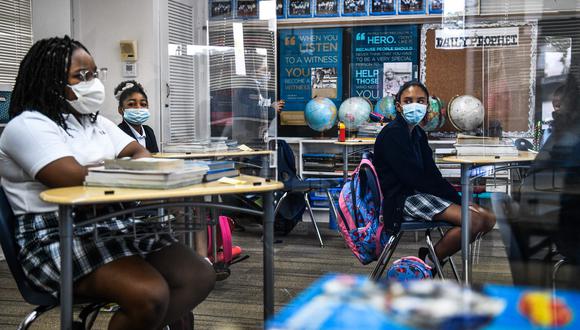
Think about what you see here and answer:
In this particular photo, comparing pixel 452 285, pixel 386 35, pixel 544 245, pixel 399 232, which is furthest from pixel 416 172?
pixel 386 35

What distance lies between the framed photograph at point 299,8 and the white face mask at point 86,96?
5.00m

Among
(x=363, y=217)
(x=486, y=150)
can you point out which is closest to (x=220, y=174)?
(x=363, y=217)

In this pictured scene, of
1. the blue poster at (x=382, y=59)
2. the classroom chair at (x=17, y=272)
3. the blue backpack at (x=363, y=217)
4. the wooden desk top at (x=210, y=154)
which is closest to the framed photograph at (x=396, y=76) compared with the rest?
the blue poster at (x=382, y=59)

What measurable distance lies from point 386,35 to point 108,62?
9.03 ft

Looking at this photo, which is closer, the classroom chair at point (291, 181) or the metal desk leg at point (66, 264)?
the metal desk leg at point (66, 264)

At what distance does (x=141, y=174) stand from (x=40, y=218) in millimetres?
361

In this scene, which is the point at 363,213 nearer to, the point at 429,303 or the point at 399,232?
the point at 399,232

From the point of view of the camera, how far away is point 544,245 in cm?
126

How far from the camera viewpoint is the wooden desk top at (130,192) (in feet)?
6.49

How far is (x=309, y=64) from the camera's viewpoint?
732 cm

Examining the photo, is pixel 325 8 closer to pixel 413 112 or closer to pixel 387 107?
pixel 387 107

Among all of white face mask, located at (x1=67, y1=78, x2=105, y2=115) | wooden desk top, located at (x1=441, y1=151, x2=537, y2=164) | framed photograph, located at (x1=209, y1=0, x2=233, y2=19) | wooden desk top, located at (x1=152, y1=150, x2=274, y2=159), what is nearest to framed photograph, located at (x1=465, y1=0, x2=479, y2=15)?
→ wooden desk top, located at (x1=441, y1=151, x2=537, y2=164)

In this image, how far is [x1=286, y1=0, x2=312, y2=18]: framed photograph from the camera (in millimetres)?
7262

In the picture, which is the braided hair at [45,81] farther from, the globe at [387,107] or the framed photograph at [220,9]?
the globe at [387,107]
